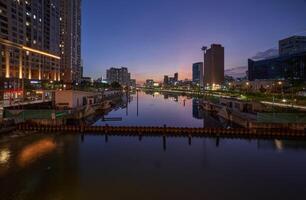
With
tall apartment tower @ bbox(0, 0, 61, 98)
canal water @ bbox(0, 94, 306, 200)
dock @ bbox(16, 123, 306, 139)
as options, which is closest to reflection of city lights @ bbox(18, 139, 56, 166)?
canal water @ bbox(0, 94, 306, 200)

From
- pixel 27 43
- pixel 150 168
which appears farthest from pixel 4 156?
pixel 27 43

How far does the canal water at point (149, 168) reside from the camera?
28031 mm

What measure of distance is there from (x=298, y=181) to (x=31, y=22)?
140496mm

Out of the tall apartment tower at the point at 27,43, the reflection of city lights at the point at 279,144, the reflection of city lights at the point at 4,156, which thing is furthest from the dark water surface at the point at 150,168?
the tall apartment tower at the point at 27,43

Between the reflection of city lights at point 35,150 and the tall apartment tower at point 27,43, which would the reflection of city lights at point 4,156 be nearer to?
the reflection of city lights at point 35,150

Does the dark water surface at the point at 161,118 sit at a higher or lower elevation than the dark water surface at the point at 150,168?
higher

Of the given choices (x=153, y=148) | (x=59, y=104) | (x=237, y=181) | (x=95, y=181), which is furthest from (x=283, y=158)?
(x=59, y=104)

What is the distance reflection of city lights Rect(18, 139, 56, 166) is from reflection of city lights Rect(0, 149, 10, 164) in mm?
1708

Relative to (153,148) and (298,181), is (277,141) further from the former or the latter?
(153,148)

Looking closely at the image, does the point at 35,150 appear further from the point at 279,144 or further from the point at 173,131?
the point at 279,144

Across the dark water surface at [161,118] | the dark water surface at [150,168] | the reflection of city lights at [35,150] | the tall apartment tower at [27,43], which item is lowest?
the dark water surface at [150,168]

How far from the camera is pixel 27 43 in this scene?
132 metres

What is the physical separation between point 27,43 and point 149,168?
119 metres

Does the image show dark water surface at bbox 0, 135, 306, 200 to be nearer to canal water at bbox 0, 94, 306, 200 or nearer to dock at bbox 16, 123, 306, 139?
canal water at bbox 0, 94, 306, 200
